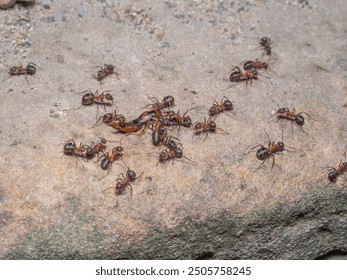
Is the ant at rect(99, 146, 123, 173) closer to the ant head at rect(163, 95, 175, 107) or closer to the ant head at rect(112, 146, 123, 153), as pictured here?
the ant head at rect(112, 146, 123, 153)

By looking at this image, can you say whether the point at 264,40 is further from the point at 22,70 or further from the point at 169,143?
the point at 22,70

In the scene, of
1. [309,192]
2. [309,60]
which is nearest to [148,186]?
[309,192]

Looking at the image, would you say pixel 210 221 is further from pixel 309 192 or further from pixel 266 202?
pixel 309 192

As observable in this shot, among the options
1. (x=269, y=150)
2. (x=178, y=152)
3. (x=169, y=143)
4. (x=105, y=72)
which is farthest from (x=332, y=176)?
(x=105, y=72)

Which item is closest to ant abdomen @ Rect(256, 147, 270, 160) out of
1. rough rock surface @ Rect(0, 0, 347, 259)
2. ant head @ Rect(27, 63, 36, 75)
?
rough rock surface @ Rect(0, 0, 347, 259)

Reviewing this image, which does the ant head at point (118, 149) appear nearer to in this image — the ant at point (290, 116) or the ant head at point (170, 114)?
the ant head at point (170, 114)

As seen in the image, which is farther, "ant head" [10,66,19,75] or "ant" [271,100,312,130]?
"ant head" [10,66,19,75]
